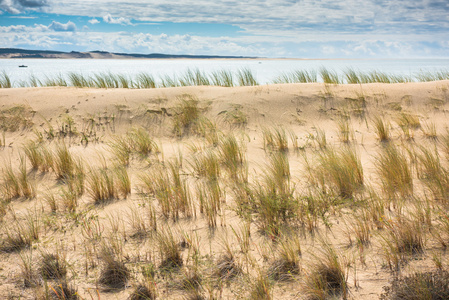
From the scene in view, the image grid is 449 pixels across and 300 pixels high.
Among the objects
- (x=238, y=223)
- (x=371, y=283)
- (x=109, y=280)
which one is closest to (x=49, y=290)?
(x=109, y=280)

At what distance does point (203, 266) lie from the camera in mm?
2613

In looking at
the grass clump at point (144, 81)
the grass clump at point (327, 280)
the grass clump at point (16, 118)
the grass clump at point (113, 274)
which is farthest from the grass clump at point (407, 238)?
the grass clump at point (144, 81)

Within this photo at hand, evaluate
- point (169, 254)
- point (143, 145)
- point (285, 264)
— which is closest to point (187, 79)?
point (143, 145)

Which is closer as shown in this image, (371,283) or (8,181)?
(371,283)

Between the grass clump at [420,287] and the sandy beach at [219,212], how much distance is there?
0.42 ft

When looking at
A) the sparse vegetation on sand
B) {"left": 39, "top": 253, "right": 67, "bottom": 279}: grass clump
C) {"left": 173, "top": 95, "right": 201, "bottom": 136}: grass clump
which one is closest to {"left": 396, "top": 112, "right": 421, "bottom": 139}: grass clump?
the sparse vegetation on sand

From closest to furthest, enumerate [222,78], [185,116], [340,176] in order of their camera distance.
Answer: [340,176] → [185,116] → [222,78]

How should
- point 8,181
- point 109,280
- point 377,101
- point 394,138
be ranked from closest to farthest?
point 109,280 < point 8,181 < point 394,138 < point 377,101

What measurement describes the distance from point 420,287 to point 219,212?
6.57 ft

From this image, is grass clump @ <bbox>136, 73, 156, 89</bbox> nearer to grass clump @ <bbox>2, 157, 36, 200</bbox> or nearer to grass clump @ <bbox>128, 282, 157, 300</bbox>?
grass clump @ <bbox>2, 157, 36, 200</bbox>

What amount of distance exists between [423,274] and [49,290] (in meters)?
2.69

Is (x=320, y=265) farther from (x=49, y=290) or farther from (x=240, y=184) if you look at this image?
(x=49, y=290)

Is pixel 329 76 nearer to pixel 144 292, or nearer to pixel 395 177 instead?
pixel 395 177

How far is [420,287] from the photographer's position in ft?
6.52
